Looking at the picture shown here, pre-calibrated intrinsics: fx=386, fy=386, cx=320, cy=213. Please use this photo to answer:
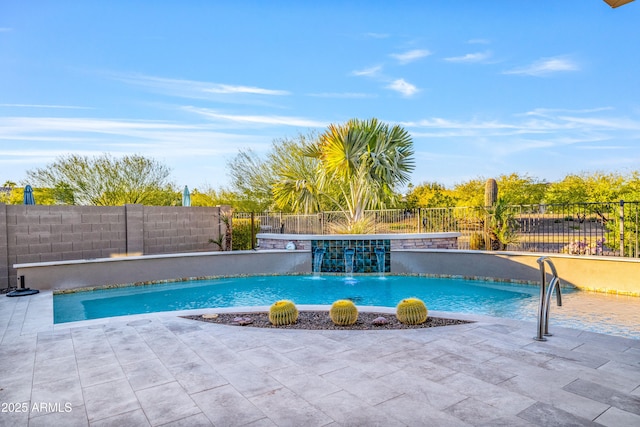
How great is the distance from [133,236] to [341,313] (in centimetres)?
807

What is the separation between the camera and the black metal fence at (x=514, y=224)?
9078 millimetres

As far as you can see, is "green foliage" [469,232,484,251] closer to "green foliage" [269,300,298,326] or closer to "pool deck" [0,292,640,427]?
"pool deck" [0,292,640,427]

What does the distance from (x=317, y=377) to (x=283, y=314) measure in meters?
1.86

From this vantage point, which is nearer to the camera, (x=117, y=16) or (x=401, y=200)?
(x=117, y=16)

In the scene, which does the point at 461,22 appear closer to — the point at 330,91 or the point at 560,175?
the point at 330,91

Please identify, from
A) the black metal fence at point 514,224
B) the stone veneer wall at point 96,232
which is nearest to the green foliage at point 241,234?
the black metal fence at point 514,224

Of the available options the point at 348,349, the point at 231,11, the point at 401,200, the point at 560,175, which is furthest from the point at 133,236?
the point at 560,175

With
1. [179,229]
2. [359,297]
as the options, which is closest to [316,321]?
[359,297]

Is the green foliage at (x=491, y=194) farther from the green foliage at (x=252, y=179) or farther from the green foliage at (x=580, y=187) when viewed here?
the green foliage at (x=252, y=179)

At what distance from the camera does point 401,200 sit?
21.8 m

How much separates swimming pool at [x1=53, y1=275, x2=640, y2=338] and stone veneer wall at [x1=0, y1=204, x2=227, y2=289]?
1.53 m

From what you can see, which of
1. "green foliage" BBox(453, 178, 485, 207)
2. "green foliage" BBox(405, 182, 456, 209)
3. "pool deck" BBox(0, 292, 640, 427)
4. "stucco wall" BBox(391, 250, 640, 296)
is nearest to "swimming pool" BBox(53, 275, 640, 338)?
"stucco wall" BBox(391, 250, 640, 296)

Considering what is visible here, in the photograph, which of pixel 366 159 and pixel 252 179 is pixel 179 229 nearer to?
pixel 366 159

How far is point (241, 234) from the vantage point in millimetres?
13453
